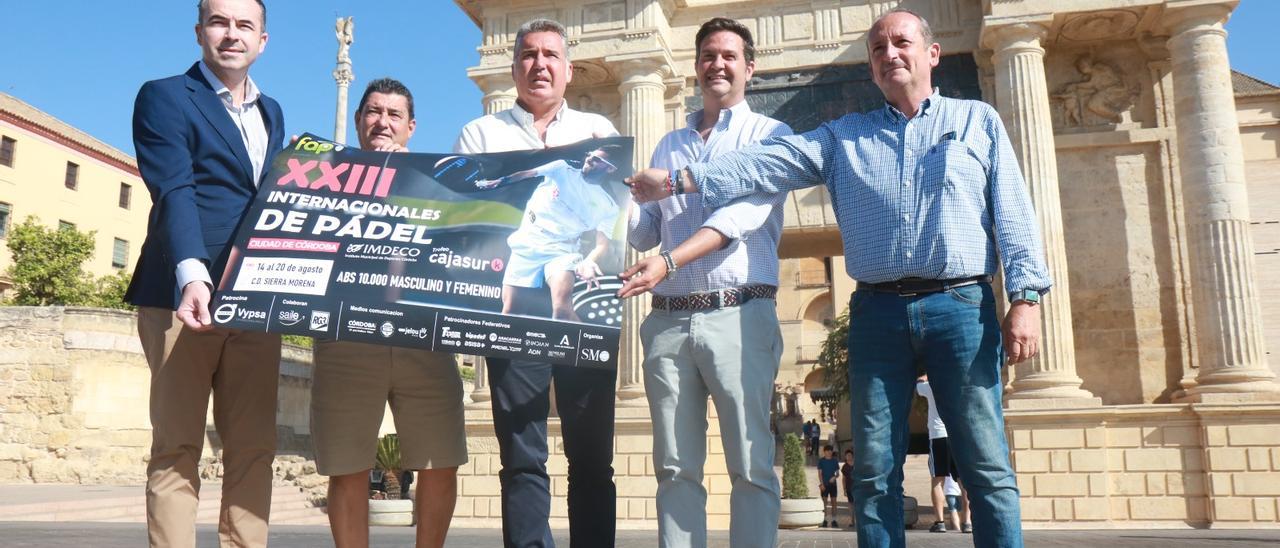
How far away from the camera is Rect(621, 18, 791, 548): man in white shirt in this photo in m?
3.28

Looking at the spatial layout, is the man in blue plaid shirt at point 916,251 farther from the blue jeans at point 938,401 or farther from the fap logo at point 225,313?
the fap logo at point 225,313

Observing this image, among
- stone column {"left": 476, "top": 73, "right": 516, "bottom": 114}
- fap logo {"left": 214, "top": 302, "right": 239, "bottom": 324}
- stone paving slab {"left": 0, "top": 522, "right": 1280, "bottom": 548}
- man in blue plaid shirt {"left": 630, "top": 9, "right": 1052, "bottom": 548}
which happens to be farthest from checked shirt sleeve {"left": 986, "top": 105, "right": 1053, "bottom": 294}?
stone column {"left": 476, "top": 73, "right": 516, "bottom": 114}

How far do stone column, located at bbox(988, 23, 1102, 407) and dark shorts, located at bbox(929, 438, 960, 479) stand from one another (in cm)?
221

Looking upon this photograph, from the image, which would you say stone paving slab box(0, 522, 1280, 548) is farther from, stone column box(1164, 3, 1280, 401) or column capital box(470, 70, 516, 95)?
column capital box(470, 70, 516, 95)

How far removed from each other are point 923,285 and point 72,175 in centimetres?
4678

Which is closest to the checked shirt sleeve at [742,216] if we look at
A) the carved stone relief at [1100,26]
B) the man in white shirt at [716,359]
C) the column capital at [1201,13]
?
the man in white shirt at [716,359]

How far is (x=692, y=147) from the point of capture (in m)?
3.84

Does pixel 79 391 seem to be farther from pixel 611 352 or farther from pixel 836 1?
pixel 611 352

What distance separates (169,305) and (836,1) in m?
13.0

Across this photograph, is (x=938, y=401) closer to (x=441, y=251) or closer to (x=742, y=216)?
(x=742, y=216)

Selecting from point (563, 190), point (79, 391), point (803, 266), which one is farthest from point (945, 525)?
point (803, 266)

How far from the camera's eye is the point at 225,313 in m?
3.20

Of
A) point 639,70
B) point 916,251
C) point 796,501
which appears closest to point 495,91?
point 639,70

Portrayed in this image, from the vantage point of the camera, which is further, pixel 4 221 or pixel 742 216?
pixel 4 221
